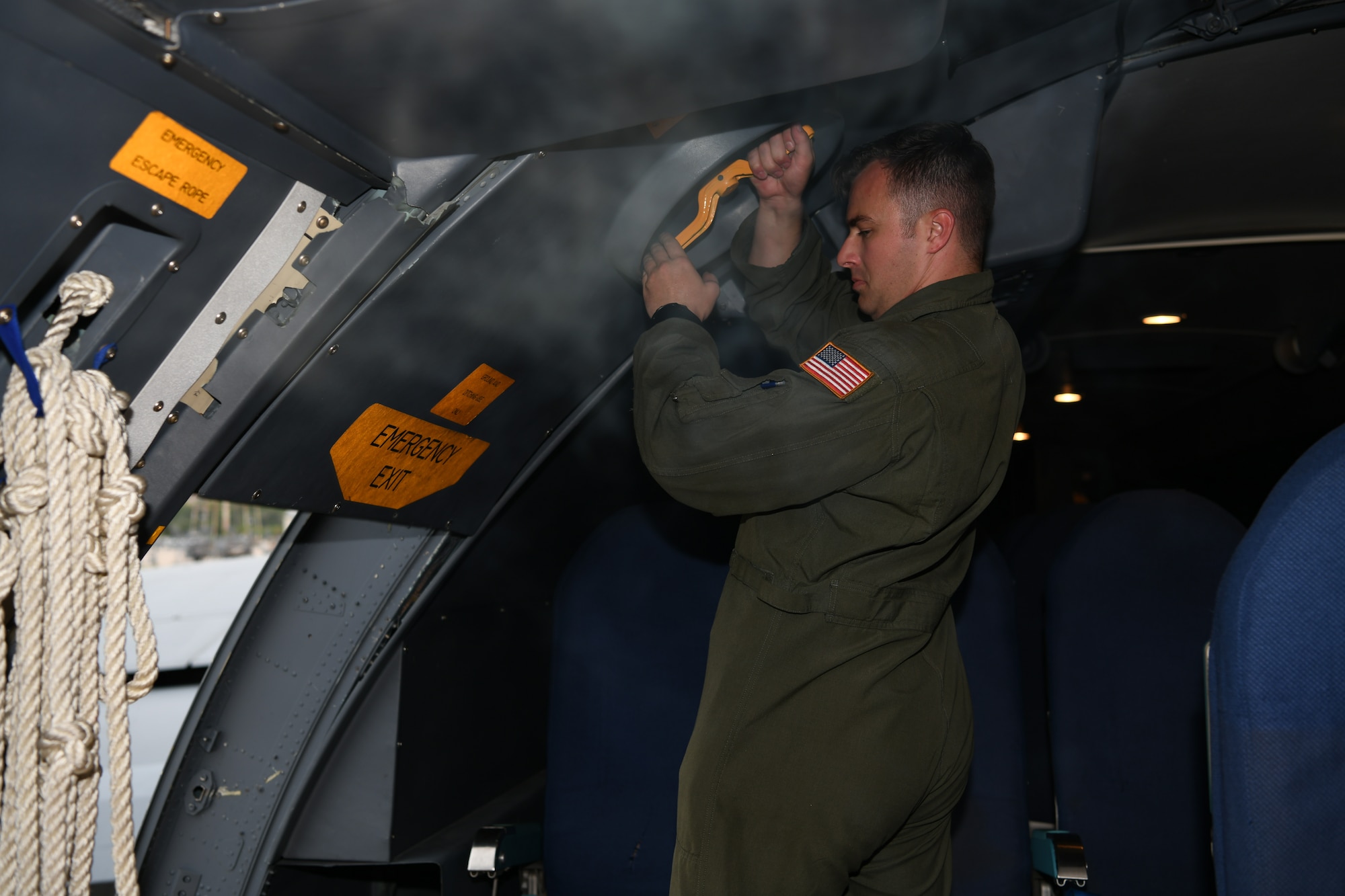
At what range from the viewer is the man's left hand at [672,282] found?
4.70 feet

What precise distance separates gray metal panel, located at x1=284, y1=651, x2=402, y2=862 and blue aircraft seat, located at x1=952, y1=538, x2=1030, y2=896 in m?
1.20

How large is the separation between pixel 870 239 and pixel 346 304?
0.83m

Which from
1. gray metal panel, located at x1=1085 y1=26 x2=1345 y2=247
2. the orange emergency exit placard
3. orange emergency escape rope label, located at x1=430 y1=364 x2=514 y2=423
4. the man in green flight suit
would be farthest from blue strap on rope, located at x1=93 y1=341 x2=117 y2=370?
gray metal panel, located at x1=1085 y1=26 x2=1345 y2=247

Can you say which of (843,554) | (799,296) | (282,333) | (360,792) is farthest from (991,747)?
(282,333)

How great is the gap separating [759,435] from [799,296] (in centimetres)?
55

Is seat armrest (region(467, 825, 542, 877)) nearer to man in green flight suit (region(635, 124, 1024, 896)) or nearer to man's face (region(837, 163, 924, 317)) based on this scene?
man in green flight suit (region(635, 124, 1024, 896))

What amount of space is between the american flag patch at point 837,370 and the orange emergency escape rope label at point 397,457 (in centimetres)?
63

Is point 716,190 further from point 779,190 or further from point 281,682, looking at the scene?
point 281,682

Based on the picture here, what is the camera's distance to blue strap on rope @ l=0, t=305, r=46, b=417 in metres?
0.82

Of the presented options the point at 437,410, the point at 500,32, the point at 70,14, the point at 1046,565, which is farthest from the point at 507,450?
the point at 1046,565

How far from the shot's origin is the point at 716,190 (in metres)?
1.45

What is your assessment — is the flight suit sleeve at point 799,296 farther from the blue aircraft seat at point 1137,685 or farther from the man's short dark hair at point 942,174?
the blue aircraft seat at point 1137,685

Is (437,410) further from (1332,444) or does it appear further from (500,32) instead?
(1332,444)

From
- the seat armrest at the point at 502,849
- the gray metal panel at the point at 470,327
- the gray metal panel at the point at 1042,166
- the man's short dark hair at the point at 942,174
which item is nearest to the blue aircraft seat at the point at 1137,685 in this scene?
the gray metal panel at the point at 1042,166
